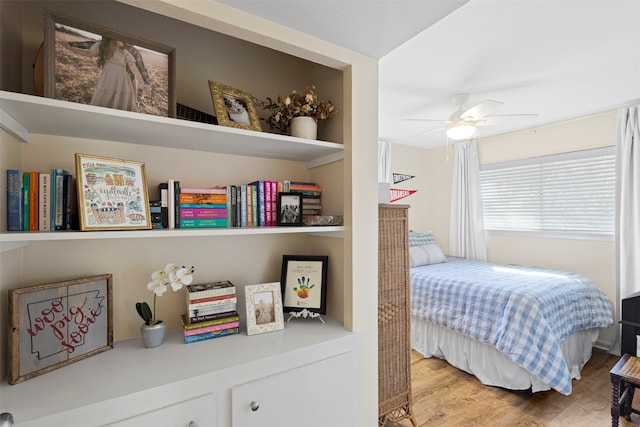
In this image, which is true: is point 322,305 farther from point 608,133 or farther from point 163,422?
point 608,133

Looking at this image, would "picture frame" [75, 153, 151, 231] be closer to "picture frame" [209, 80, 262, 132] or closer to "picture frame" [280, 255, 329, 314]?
"picture frame" [209, 80, 262, 132]

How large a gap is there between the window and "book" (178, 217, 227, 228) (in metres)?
4.00

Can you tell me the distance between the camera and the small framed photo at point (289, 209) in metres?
1.51

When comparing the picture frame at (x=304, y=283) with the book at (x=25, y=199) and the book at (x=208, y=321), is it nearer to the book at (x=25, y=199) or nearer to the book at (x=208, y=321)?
the book at (x=208, y=321)

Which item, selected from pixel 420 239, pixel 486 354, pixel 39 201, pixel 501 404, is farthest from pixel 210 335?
pixel 420 239

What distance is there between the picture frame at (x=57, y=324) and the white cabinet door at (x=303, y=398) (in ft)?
1.89

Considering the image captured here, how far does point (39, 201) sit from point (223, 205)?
0.61m

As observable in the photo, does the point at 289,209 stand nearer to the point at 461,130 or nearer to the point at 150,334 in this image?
the point at 150,334

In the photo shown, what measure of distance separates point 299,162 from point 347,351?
1.04 metres

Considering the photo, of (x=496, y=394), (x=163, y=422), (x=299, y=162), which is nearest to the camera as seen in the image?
(x=163, y=422)

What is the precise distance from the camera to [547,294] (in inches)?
101

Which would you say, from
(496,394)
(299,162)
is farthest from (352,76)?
(496,394)

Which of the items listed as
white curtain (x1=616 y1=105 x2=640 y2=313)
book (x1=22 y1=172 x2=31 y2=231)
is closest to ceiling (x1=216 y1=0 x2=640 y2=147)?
white curtain (x1=616 y1=105 x2=640 y2=313)

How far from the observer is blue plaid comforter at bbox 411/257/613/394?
2.32m
